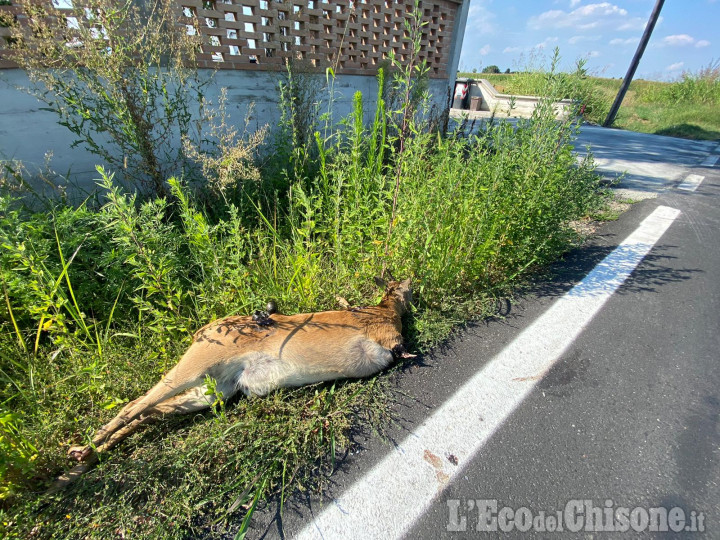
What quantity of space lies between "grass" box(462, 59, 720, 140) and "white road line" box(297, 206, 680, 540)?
12.6 meters

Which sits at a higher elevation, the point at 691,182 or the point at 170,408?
the point at 691,182

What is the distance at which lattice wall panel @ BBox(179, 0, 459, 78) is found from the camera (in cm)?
374

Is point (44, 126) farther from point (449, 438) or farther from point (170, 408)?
point (449, 438)

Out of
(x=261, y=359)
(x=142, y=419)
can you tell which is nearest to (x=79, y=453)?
(x=142, y=419)

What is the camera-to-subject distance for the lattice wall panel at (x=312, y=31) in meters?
3.74

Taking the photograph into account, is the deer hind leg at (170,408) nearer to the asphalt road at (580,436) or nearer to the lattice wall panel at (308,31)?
the asphalt road at (580,436)

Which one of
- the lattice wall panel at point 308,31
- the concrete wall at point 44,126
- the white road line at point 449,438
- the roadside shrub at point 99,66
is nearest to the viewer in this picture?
the white road line at point 449,438

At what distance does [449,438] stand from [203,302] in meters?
1.74

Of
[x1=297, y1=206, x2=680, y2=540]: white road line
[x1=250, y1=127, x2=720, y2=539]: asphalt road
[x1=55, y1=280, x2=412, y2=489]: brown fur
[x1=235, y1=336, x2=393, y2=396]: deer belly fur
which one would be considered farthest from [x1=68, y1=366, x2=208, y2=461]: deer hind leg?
[x1=297, y1=206, x2=680, y2=540]: white road line

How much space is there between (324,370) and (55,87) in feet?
8.92

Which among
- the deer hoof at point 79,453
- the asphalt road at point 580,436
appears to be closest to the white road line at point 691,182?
Answer: the asphalt road at point 580,436

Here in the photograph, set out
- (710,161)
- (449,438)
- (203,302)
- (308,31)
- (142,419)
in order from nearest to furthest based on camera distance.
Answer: (142,419), (449,438), (203,302), (308,31), (710,161)

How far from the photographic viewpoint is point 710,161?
8445 millimetres

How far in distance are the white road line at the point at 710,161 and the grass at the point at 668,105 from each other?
4.54m
